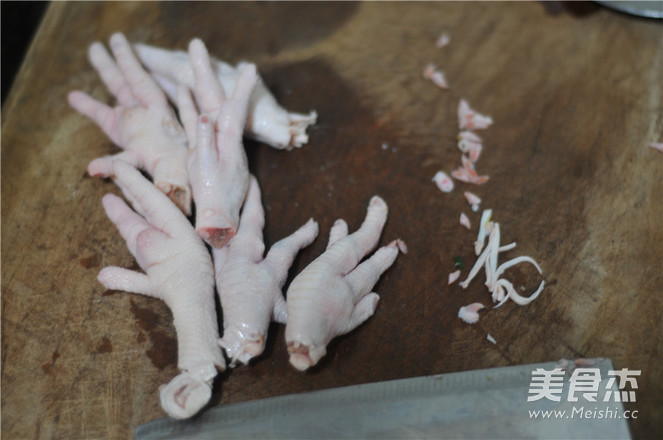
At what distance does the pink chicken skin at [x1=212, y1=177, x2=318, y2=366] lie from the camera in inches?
62.0

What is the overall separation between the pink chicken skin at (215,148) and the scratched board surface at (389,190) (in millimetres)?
202

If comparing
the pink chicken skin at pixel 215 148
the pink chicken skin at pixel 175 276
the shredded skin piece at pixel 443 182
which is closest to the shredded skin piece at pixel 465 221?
the shredded skin piece at pixel 443 182

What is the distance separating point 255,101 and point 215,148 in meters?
0.34

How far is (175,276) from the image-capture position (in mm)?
1708

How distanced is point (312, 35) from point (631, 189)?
1513 millimetres

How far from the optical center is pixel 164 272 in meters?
1.72

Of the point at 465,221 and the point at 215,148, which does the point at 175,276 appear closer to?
the point at 215,148

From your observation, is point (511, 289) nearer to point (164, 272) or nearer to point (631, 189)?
point (631, 189)

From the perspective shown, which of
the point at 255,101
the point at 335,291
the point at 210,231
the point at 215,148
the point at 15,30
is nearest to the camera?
the point at 335,291

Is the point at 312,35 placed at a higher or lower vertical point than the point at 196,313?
higher

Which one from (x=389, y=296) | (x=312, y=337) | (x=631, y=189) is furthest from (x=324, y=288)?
(x=631, y=189)

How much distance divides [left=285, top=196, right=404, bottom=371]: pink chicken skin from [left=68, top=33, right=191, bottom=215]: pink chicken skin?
21.9 inches

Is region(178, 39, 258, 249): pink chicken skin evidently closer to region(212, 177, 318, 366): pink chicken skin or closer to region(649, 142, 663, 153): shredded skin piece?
region(212, 177, 318, 366): pink chicken skin
